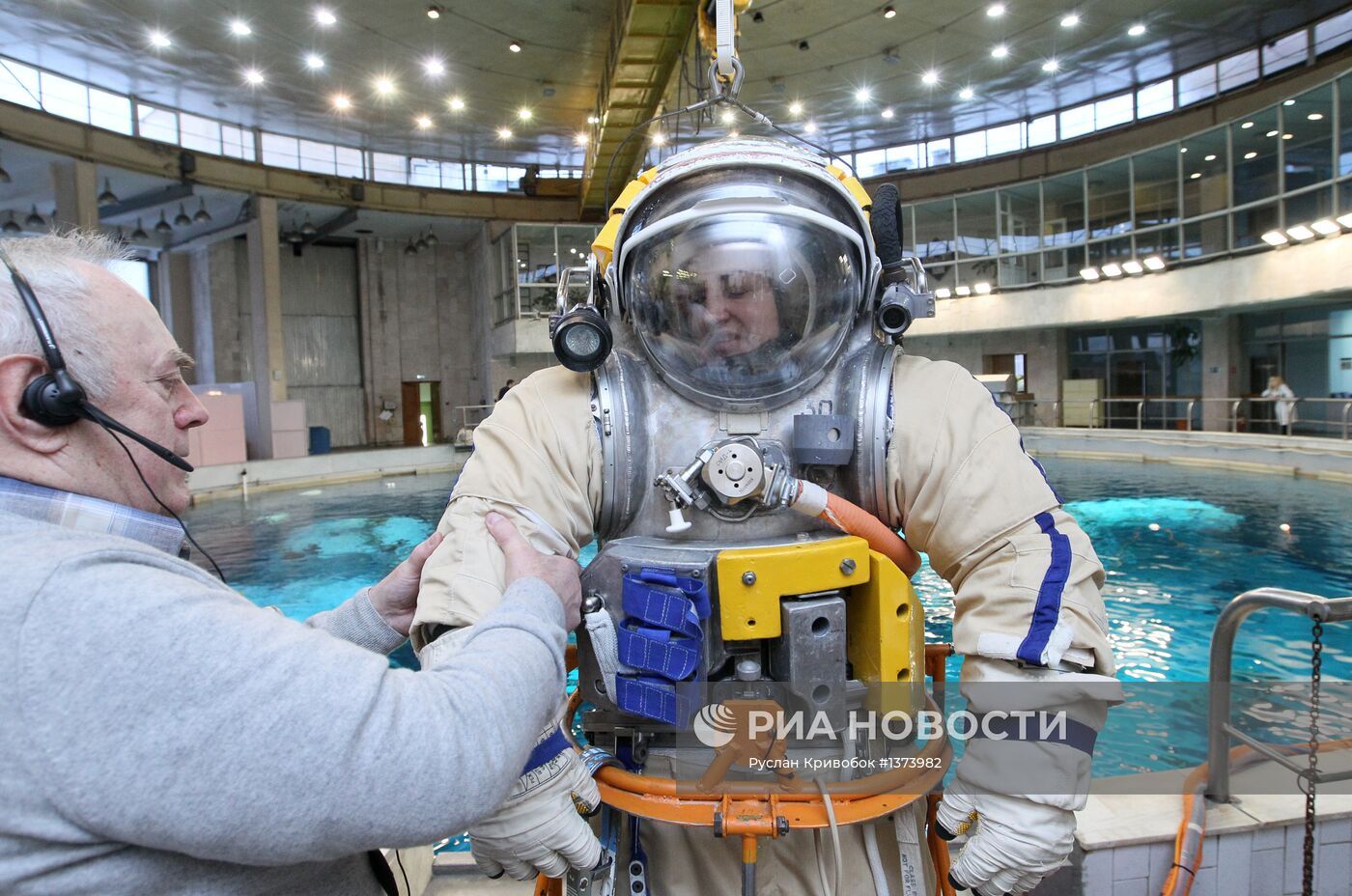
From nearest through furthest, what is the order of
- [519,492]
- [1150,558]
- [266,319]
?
[519,492], [1150,558], [266,319]

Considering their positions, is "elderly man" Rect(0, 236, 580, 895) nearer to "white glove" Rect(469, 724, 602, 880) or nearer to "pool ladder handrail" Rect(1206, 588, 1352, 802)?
"white glove" Rect(469, 724, 602, 880)

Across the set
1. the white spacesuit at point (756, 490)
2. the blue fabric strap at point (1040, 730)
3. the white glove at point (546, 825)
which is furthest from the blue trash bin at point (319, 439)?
the blue fabric strap at point (1040, 730)

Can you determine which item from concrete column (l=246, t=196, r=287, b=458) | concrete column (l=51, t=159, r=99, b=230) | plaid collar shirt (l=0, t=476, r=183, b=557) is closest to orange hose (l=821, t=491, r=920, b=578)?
plaid collar shirt (l=0, t=476, r=183, b=557)

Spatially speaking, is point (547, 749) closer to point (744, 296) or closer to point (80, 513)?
point (80, 513)

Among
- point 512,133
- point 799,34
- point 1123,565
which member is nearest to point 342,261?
point 512,133

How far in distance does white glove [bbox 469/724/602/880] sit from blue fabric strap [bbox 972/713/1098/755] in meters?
0.80

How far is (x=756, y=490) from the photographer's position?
1674 millimetres

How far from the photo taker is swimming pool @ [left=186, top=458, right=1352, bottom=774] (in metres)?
4.55

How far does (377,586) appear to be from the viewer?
1.65 m

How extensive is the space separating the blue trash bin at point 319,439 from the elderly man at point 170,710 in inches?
859

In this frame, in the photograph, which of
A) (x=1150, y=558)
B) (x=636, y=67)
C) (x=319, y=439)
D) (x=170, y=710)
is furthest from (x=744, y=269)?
(x=319, y=439)

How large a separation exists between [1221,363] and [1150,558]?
12.9 meters

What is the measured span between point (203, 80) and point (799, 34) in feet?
39.4

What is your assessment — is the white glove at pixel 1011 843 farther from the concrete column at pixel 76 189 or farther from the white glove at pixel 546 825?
the concrete column at pixel 76 189
